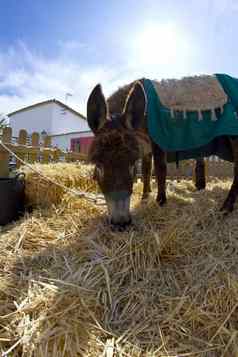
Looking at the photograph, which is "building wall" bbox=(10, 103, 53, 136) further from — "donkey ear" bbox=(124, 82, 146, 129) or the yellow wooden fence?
"donkey ear" bbox=(124, 82, 146, 129)

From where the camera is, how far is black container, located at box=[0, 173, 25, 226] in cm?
345

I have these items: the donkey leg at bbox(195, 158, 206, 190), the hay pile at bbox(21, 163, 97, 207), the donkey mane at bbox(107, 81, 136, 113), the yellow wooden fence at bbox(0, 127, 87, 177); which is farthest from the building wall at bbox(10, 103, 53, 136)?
the donkey mane at bbox(107, 81, 136, 113)

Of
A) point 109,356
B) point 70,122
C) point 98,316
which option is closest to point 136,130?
point 98,316

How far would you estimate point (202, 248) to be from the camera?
87.7 inches

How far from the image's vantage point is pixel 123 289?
1.85 metres

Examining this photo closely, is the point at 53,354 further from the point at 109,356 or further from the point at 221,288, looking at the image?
the point at 221,288

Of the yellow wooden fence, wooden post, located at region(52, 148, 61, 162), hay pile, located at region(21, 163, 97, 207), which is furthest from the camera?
wooden post, located at region(52, 148, 61, 162)

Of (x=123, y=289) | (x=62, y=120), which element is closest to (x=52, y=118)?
(x=62, y=120)

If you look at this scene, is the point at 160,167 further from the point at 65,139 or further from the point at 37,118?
the point at 37,118

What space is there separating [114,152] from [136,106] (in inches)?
24.1

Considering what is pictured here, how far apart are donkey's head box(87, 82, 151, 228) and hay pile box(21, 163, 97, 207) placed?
133 centimetres

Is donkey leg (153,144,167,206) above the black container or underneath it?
above

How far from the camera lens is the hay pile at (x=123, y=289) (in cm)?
144

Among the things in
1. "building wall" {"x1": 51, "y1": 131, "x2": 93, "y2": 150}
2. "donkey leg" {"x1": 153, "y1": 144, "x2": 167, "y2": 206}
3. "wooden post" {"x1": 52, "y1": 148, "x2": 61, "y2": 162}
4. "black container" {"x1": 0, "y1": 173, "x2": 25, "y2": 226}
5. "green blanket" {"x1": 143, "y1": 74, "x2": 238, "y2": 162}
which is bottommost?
"black container" {"x1": 0, "y1": 173, "x2": 25, "y2": 226}
